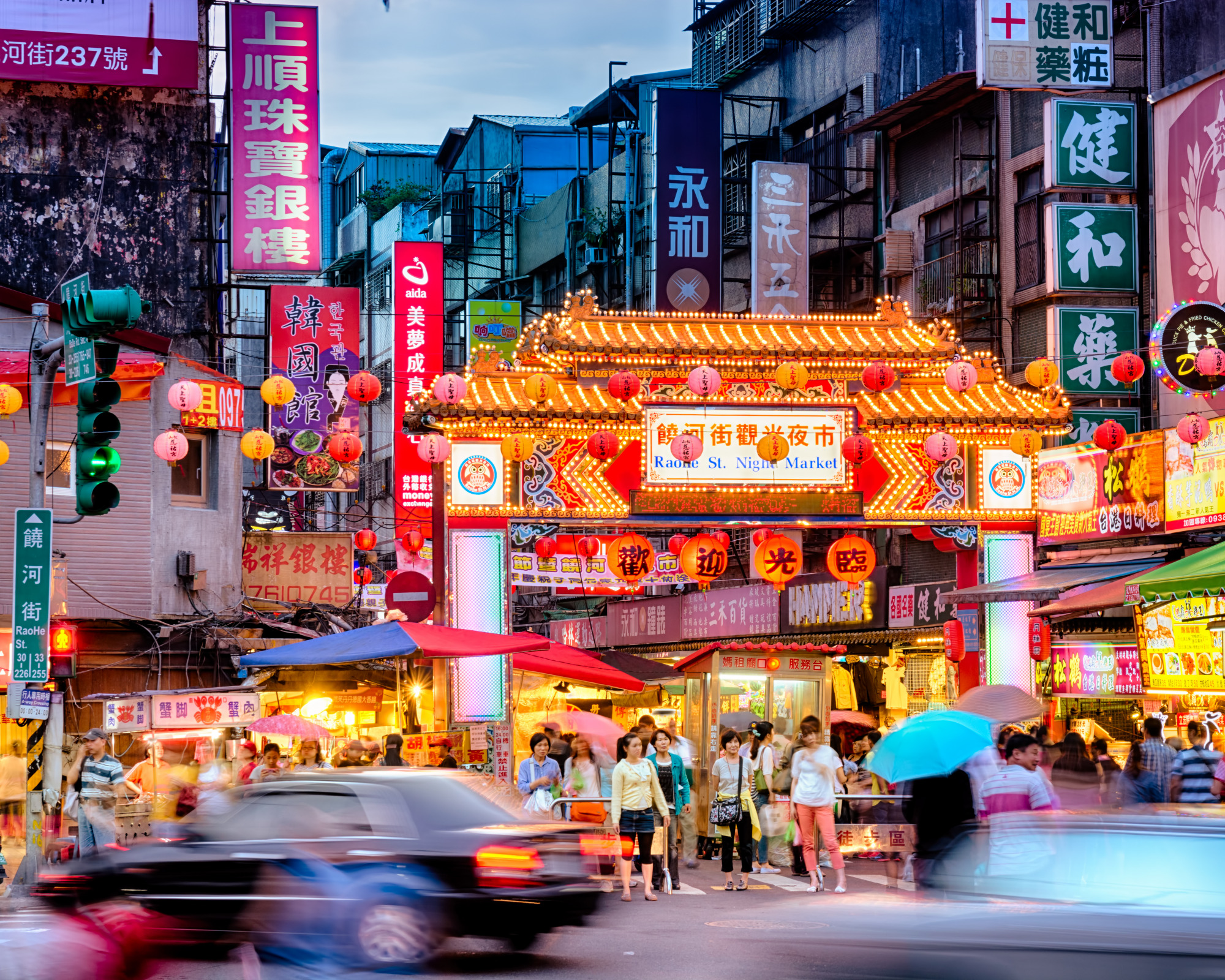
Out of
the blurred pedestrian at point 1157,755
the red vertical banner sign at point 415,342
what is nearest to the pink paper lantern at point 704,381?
the blurred pedestrian at point 1157,755

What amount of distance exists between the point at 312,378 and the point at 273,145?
3.88 m

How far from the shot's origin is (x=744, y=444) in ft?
71.8

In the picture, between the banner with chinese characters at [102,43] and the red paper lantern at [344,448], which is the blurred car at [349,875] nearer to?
the red paper lantern at [344,448]

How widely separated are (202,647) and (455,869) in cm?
1452

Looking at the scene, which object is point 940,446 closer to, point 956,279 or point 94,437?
point 956,279

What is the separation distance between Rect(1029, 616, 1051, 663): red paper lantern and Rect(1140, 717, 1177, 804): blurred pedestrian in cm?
562

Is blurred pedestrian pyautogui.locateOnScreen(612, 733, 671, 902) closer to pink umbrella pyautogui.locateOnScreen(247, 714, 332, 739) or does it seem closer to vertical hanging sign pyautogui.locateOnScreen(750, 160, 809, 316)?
pink umbrella pyautogui.locateOnScreen(247, 714, 332, 739)

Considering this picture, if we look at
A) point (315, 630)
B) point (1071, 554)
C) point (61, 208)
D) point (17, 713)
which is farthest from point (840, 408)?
point (61, 208)

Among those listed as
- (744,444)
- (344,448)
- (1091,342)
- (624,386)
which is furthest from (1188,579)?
(344,448)

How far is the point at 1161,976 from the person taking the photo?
21.7 feet

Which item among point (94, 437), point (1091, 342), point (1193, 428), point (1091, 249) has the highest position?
point (1091, 249)

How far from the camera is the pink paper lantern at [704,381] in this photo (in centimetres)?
2070

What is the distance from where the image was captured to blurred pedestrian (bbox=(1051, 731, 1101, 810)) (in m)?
15.3

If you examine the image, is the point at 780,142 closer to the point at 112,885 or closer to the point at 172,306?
the point at 172,306
